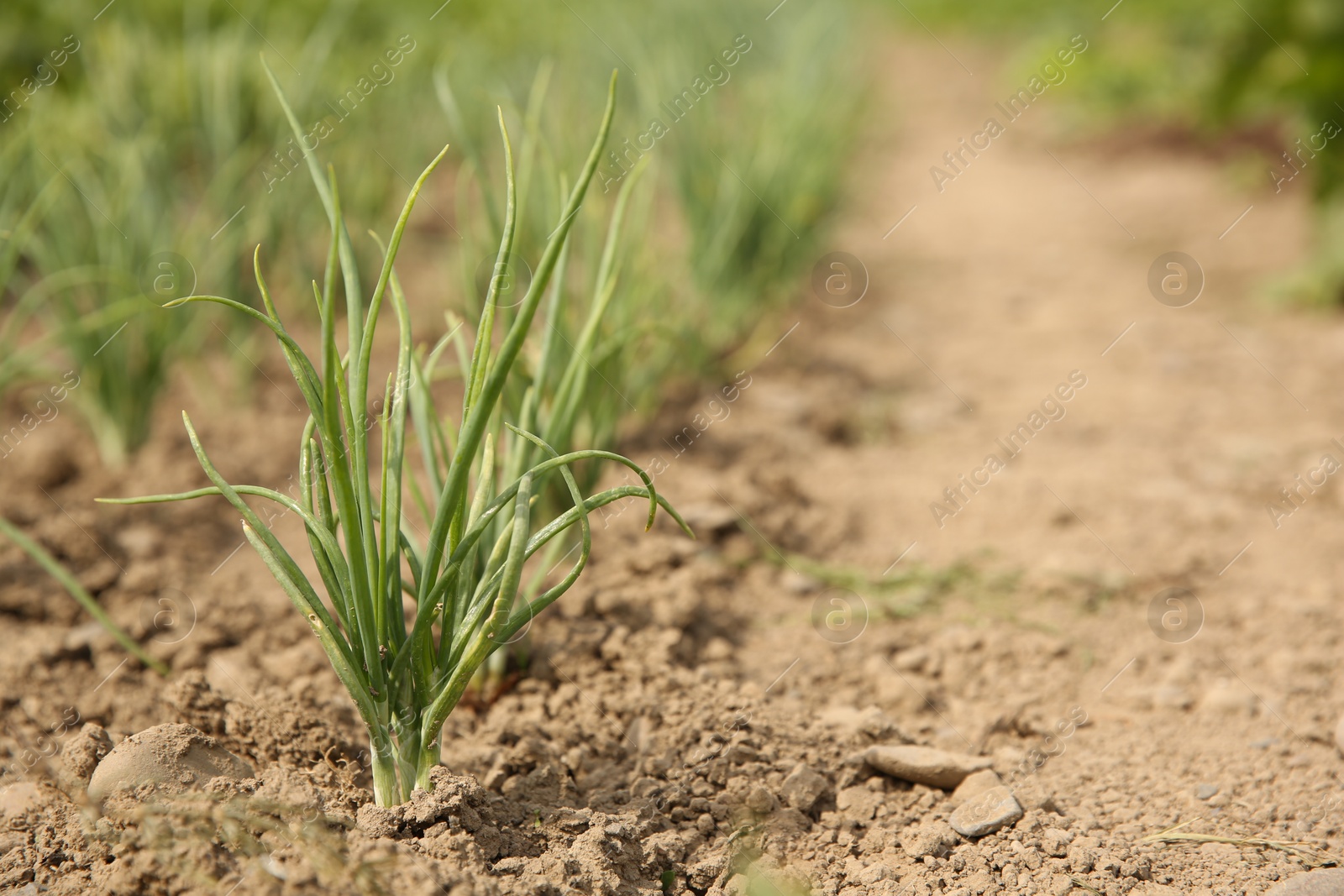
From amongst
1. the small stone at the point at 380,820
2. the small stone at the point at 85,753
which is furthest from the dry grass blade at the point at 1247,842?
the small stone at the point at 85,753

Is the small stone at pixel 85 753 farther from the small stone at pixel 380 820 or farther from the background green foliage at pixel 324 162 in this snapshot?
the background green foliage at pixel 324 162

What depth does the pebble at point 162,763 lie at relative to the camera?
103 centimetres

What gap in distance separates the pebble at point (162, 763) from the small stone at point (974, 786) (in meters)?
0.86

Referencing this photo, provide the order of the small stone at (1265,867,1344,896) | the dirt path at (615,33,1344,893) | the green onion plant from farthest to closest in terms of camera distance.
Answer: the dirt path at (615,33,1344,893) < the small stone at (1265,867,1344,896) < the green onion plant

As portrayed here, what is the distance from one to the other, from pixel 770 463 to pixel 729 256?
61 centimetres

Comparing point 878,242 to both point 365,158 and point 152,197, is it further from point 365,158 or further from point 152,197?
point 152,197

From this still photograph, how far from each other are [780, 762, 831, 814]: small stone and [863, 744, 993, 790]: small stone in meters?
0.08

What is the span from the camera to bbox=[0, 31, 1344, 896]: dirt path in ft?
3.59

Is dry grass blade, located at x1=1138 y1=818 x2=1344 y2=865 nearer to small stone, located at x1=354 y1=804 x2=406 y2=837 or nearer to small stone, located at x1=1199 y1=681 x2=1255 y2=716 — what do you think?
small stone, located at x1=1199 y1=681 x2=1255 y2=716

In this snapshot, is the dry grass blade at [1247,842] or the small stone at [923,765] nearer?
the dry grass blade at [1247,842]

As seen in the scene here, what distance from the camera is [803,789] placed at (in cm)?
122

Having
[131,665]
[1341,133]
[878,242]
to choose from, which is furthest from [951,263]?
[131,665]

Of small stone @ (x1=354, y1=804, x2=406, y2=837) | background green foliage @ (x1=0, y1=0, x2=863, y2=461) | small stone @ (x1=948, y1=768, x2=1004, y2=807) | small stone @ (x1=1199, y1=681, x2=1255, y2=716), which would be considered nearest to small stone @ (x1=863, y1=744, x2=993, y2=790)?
small stone @ (x1=948, y1=768, x2=1004, y2=807)

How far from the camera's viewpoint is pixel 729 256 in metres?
2.55
